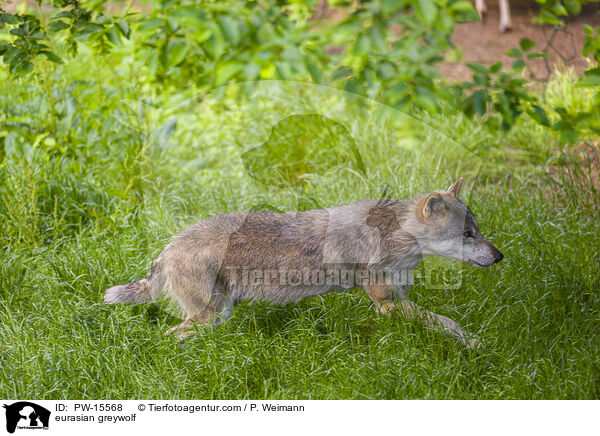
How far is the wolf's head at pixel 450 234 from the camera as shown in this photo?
3.80 m

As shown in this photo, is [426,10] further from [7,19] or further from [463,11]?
[7,19]

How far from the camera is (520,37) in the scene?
8984mm

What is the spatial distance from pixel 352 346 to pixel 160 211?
1713 millimetres

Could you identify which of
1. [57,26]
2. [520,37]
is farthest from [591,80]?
[520,37]

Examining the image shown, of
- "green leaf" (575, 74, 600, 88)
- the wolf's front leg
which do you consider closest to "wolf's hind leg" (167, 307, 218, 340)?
the wolf's front leg

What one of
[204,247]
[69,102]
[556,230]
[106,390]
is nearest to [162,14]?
[69,102]

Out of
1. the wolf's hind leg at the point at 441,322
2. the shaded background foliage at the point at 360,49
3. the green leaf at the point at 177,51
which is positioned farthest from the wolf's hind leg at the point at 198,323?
the green leaf at the point at 177,51

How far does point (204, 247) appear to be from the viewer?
3.94 m

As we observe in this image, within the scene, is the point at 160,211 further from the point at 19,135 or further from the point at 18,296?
the point at 19,135

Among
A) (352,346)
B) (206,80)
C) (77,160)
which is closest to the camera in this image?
(352,346)

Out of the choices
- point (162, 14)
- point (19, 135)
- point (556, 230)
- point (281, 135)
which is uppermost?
point (162, 14)
